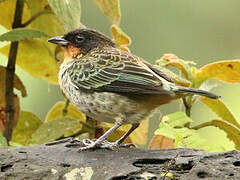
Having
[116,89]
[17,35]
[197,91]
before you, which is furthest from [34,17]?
[197,91]

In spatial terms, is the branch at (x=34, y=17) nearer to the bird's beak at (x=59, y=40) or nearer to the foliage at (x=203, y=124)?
the bird's beak at (x=59, y=40)

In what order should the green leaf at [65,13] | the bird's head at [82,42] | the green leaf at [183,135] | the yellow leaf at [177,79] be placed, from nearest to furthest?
the green leaf at [183,135], the green leaf at [65,13], the yellow leaf at [177,79], the bird's head at [82,42]

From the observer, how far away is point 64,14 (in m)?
4.05

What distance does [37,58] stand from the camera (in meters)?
4.75

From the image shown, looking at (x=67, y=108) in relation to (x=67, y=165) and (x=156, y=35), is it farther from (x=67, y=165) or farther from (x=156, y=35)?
(x=156, y=35)

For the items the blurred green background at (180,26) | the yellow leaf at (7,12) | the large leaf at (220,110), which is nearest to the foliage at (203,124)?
the large leaf at (220,110)

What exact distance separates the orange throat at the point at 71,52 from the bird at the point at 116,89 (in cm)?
19

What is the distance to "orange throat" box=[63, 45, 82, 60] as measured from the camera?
4859mm

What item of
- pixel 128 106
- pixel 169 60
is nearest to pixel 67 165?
pixel 128 106

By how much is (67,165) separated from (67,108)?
130 cm

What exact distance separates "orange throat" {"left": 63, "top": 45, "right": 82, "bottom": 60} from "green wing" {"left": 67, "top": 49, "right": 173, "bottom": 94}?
0.51 ft

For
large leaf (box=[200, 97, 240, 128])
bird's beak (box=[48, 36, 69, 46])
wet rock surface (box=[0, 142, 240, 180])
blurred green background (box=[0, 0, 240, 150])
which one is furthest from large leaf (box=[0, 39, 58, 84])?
blurred green background (box=[0, 0, 240, 150])

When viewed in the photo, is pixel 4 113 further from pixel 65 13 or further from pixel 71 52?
pixel 65 13

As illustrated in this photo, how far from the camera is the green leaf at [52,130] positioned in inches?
168
